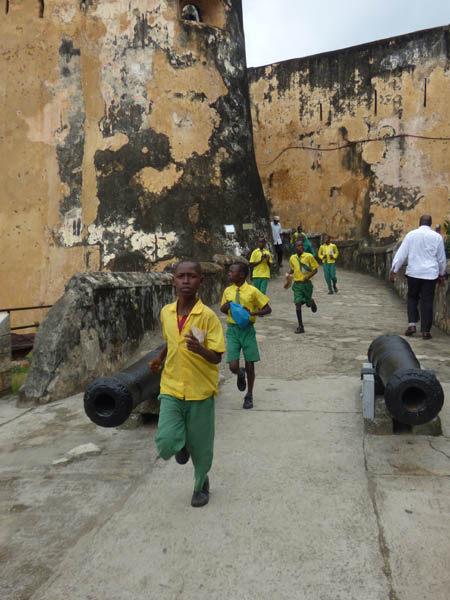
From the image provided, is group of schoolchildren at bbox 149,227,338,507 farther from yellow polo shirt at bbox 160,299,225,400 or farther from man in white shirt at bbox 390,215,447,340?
man in white shirt at bbox 390,215,447,340

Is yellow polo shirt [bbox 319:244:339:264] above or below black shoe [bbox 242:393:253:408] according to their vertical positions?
above

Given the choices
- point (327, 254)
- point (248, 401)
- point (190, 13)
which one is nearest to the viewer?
point (248, 401)

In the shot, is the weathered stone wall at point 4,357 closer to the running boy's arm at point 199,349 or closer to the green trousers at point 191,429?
the green trousers at point 191,429

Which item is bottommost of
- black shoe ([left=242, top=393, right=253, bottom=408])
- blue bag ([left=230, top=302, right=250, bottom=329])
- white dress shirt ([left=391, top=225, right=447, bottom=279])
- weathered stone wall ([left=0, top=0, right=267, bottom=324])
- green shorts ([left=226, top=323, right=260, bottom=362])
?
black shoe ([left=242, top=393, right=253, bottom=408])

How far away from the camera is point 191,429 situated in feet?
8.99

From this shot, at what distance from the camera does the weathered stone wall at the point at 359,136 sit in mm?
18406

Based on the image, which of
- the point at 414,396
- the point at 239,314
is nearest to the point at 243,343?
the point at 239,314

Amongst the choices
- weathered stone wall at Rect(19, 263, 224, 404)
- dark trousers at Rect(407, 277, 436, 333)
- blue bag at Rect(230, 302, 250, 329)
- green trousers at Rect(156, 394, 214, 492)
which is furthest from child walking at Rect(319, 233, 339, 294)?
green trousers at Rect(156, 394, 214, 492)

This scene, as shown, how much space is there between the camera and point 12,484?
307cm

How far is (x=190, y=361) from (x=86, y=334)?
2.85 metres

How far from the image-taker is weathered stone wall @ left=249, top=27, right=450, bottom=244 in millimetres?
18406

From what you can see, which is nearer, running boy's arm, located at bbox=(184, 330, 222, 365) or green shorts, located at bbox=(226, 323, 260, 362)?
running boy's arm, located at bbox=(184, 330, 222, 365)

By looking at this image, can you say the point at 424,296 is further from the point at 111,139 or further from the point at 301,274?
the point at 111,139

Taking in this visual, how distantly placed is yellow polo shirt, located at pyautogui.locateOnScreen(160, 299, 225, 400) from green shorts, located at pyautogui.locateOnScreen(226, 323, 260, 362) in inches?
74.0
